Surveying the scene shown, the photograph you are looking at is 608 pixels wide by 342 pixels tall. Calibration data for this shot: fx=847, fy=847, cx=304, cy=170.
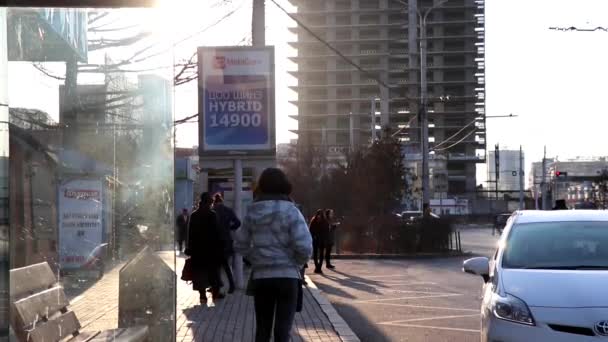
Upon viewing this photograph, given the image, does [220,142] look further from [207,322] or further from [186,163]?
[186,163]

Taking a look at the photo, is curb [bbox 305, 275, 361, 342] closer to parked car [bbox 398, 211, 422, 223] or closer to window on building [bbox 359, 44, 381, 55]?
parked car [bbox 398, 211, 422, 223]

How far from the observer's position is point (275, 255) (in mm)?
6777

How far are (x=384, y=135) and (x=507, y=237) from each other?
31047mm

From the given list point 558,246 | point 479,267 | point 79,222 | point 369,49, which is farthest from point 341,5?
point 558,246

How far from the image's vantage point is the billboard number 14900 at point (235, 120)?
14750 mm

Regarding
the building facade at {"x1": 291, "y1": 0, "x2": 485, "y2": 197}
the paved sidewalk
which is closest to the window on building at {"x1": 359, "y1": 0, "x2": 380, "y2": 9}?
the building facade at {"x1": 291, "y1": 0, "x2": 485, "y2": 197}

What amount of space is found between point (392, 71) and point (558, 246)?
321ft

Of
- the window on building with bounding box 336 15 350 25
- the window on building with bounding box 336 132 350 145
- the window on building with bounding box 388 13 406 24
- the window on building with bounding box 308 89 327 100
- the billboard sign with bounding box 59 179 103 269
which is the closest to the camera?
the billboard sign with bounding box 59 179 103 269

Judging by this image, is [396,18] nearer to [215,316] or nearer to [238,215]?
[238,215]

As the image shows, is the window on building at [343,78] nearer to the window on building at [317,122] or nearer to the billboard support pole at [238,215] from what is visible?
the window on building at [317,122]

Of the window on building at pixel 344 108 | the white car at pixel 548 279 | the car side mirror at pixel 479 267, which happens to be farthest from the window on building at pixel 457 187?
the car side mirror at pixel 479 267

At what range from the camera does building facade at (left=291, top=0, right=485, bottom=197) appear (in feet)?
338

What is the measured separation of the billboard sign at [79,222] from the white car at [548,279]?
363 cm

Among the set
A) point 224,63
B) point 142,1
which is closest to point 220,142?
point 224,63
